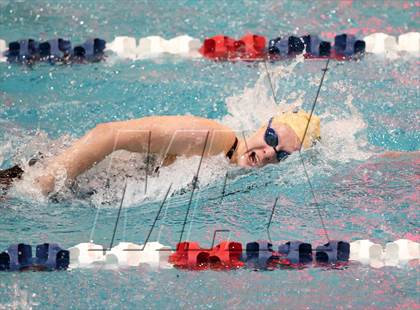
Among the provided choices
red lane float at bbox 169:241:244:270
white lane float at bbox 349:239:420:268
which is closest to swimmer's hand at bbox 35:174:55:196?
red lane float at bbox 169:241:244:270

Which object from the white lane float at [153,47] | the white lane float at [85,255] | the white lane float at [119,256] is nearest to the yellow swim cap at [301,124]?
the white lane float at [119,256]

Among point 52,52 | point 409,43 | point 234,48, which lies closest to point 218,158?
point 234,48

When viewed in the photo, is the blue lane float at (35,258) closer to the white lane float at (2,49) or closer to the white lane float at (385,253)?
the white lane float at (385,253)

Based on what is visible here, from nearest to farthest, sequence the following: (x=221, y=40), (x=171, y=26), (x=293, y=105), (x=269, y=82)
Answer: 1. (x=293, y=105)
2. (x=269, y=82)
3. (x=221, y=40)
4. (x=171, y=26)

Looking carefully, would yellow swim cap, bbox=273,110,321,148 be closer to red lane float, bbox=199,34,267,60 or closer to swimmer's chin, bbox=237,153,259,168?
swimmer's chin, bbox=237,153,259,168

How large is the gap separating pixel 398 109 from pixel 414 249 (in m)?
1.47

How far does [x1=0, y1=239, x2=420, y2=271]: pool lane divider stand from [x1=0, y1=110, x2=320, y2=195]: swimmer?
0.38 meters

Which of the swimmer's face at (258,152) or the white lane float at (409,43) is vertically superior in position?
the white lane float at (409,43)

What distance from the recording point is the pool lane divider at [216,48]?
5.35 metres

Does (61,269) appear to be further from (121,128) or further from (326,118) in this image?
(326,118)

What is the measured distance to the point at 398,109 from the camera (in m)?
4.88

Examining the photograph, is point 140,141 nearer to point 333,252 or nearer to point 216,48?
point 333,252

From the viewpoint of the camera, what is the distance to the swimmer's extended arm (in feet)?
12.3

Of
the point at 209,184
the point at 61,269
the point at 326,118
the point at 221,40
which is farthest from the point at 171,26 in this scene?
the point at 61,269
